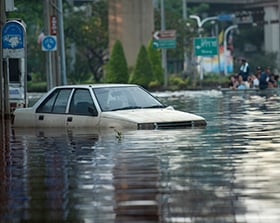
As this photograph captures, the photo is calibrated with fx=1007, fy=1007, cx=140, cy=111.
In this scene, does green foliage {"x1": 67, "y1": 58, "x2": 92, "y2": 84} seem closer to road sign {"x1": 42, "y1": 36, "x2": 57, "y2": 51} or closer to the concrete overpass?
the concrete overpass

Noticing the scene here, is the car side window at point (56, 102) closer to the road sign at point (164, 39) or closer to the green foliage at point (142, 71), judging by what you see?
the green foliage at point (142, 71)

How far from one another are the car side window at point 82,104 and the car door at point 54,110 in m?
0.17

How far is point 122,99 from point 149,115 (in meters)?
1.19

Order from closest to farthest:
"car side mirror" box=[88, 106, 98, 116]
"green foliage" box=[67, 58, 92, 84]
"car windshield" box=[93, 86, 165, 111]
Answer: "car side mirror" box=[88, 106, 98, 116] → "car windshield" box=[93, 86, 165, 111] → "green foliage" box=[67, 58, 92, 84]

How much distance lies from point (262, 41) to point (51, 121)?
106 m

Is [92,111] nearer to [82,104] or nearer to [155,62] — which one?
[82,104]

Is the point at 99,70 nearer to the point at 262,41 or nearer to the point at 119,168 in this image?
the point at 262,41

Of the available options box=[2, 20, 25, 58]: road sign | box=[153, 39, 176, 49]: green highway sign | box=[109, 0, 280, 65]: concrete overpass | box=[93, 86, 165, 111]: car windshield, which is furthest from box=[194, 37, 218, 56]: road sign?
box=[93, 86, 165, 111]: car windshield

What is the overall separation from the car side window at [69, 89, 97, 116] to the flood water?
1.55 ft

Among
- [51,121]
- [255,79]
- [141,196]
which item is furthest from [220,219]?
[255,79]

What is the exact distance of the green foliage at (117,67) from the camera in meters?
66.6

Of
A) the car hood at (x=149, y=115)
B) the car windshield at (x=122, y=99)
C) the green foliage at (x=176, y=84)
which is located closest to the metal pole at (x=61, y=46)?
the car windshield at (x=122, y=99)

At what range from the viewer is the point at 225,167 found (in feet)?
44.1

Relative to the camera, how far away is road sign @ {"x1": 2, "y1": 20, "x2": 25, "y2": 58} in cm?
2912
